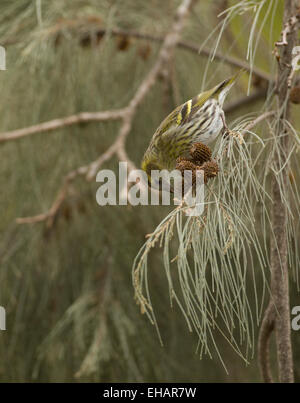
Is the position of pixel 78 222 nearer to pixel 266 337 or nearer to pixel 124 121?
pixel 124 121

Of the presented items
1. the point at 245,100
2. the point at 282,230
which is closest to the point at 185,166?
the point at 282,230

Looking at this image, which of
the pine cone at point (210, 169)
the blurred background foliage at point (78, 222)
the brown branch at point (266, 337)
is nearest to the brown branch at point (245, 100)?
the blurred background foliage at point (78, 222)

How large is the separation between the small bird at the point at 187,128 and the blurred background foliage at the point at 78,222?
1.94 feet

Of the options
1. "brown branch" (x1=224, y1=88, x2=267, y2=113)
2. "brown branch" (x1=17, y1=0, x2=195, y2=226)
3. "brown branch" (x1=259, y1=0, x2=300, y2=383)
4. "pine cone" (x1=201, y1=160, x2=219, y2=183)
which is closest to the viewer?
"pine cone" (x1=201, y1=160, x2=219, y2=183)

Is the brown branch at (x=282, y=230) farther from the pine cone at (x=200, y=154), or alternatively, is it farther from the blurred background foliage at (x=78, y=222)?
the blurred background foliage at (x=78, y=222)

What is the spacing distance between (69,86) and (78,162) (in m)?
0.18

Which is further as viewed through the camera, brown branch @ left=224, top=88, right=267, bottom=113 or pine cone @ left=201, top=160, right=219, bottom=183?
brown branch @ left=224, top=88, right=267, bottom=113

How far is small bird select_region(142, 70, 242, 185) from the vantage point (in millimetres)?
701

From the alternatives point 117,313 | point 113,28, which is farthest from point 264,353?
point 113,28

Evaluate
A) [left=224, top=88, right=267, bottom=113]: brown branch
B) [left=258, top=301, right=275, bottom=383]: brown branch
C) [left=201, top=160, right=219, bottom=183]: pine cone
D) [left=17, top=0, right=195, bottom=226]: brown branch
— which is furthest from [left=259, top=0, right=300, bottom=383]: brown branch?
[left=224, top=88, right=267, bottom=113]: brown branch

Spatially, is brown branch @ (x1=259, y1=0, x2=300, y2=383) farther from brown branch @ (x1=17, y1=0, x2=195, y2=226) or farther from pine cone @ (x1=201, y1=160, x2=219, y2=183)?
brown branch @ (x1=17, y1=0, x2=195, y2=226)

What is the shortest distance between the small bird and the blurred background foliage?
591 mm

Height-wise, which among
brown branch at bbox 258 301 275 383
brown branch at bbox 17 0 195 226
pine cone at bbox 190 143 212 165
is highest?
brown branch at bbox 17 0 195 226

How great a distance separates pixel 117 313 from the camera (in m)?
1.37
